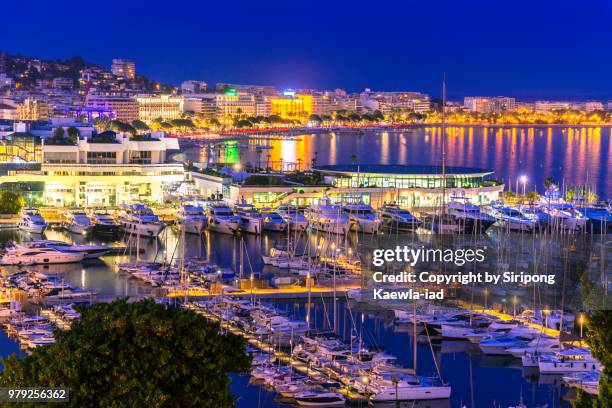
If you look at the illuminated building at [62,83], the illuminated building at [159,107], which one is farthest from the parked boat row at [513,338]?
the illuminated building at [62,83]

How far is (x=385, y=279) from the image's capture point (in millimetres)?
7617

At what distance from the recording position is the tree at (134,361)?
364 centimetres

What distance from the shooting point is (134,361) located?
372 cm

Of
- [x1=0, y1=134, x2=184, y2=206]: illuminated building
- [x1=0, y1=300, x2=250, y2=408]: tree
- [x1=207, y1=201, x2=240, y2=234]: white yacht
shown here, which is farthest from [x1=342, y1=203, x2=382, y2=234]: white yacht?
[x1=0, y1=300, x2=250, y2=408]: tree

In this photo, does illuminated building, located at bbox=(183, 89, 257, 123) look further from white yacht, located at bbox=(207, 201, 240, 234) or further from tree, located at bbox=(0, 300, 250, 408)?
tree, located at bbox=(0, 300, 250, 408)

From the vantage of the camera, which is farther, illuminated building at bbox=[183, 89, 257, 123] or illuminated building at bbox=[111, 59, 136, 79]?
illuminated building at bbox=[111, 59, 136, 79]

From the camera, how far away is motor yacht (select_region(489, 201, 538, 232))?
12.1m

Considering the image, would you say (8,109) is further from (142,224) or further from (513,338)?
(513,338)

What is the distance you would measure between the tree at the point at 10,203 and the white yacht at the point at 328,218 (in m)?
Result: 3.79

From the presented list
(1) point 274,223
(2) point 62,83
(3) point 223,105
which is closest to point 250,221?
(1) point 274,223

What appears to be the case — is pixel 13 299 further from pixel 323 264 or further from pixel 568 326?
pixel 568 326

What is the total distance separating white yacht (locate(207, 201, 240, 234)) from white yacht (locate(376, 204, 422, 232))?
186 cm

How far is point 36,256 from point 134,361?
6562mm

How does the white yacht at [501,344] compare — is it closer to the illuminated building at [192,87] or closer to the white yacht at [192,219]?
the white yacht at [192,219]
